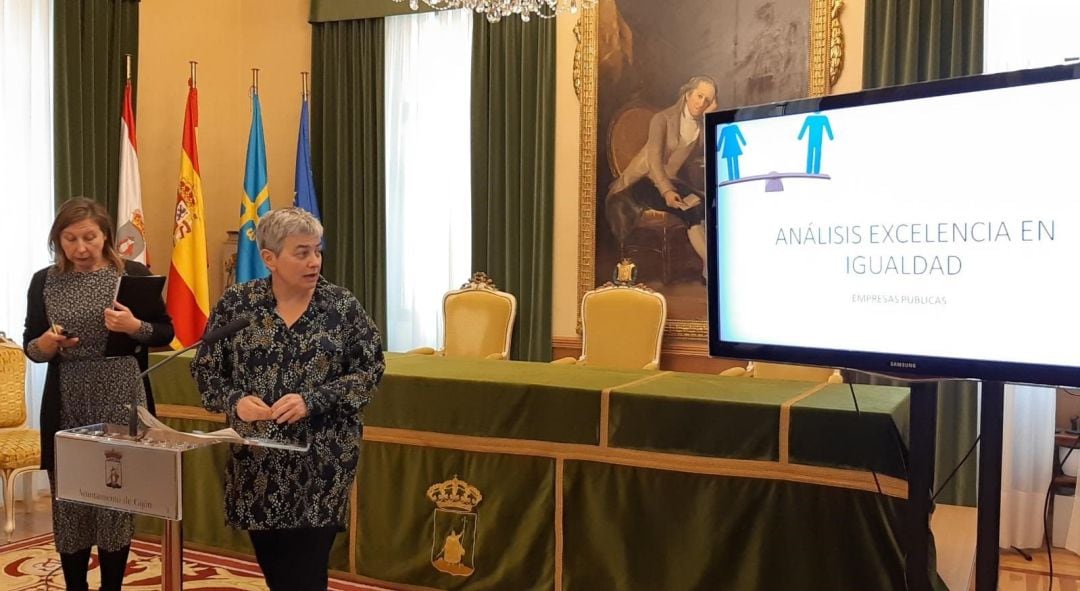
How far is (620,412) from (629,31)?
11.9ft

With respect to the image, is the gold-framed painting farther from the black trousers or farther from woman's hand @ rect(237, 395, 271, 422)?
woman's hand @ rect(237, 395, 271, 422)

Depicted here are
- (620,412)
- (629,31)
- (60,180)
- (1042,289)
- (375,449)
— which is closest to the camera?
(1042,289)

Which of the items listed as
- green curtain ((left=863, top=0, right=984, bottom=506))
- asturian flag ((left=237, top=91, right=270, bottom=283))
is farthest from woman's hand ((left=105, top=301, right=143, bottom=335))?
green curtain ((left=863, top=0, right=984, bottom=506))

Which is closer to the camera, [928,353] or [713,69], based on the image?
[928,353]

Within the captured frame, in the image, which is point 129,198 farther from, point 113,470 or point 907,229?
point 907,229

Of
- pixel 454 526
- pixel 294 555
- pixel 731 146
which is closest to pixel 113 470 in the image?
pixel 294 555

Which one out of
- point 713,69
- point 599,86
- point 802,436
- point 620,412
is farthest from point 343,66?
point 802,436

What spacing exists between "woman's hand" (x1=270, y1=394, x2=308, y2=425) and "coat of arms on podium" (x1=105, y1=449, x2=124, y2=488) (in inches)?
14.3

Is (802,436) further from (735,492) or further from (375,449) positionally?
(375,449)

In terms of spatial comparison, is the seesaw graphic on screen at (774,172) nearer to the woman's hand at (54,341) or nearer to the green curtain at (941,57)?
the woman's hand at (54,341)

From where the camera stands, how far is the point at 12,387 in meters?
4.95

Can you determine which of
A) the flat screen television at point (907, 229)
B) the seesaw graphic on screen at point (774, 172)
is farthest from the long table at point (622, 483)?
the seesaw graphic on screen at point (774, 172)

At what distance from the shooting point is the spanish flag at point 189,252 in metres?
6.35

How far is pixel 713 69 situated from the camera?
19.4 feet
